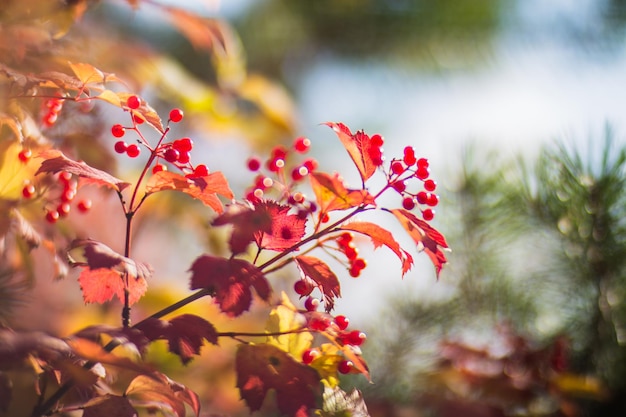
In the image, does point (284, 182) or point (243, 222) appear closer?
point (243, 222)

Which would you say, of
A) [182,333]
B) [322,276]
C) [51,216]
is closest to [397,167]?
[322,276]

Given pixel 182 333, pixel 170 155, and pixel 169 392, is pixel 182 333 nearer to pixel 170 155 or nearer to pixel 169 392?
pixel 169 392

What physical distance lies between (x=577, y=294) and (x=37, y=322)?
5.62ft

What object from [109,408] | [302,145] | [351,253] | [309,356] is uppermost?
[302,145]

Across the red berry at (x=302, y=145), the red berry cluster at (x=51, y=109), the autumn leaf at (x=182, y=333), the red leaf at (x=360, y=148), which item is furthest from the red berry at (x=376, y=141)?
the red berry cluster at (x=51, y=109)

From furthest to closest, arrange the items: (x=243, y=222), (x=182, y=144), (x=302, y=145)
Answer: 1. (x=302, y=145)
2. (x=182, y=144)
3. (x=243, y=222)

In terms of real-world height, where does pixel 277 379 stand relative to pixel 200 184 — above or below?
below

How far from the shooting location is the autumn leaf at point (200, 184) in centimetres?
54

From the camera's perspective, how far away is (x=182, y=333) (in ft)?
1.77

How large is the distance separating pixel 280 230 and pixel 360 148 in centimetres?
10

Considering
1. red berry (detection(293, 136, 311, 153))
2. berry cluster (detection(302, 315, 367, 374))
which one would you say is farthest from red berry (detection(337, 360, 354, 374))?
red berry (detection(293, 136, 311, 153))

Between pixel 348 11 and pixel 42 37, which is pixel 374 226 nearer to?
pixel 42 37

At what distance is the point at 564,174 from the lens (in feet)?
3.42

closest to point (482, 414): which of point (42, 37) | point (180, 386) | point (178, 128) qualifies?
point (180, 386)
